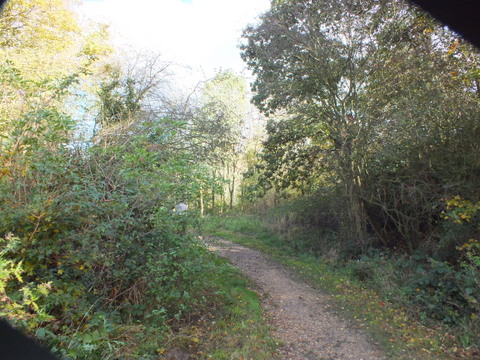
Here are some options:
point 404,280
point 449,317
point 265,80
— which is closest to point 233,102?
point 265,80

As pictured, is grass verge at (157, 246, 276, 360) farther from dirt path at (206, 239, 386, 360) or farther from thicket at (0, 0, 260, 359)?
dirt path at (206, 239, 386, 360)

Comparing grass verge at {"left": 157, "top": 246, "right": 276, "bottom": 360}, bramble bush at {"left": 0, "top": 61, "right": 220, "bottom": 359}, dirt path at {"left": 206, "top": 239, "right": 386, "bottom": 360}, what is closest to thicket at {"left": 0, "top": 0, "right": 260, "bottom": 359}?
bramble bush at {"left": 0, "top": 61, "right": 220, "bottom": 359}

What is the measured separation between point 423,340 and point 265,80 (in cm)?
874

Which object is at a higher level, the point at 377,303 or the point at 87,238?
the point at 87,238

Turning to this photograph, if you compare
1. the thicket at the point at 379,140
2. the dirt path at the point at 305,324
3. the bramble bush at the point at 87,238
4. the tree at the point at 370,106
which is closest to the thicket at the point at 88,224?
the bramble bush at the point at 87,238

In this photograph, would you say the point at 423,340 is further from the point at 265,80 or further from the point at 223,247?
the point at 265,80

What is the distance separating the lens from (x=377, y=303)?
6293 mm

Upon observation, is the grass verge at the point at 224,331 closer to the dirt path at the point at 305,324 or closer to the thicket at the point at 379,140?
the dirt path at the point at 305,324

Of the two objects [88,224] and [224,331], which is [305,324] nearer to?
[224,331]

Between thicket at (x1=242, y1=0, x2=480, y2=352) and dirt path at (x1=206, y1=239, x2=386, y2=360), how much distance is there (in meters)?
1.71

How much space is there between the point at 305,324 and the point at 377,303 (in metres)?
1.97

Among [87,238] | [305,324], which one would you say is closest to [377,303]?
[305,324]

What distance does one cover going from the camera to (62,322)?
132 inches

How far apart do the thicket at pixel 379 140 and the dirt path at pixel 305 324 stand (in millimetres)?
1711
